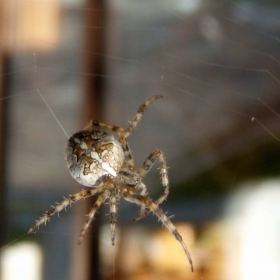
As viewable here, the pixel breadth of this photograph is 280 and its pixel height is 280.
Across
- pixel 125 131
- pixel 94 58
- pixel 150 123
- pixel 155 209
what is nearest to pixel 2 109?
pixel 94 58

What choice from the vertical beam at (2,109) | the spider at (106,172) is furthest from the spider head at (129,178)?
the vertical beam at (2,109)

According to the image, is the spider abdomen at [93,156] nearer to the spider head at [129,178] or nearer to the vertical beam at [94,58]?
the spider head at [129,178]

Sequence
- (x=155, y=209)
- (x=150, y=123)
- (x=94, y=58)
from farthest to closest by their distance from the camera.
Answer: (x=94, y=58) < (x=150, y=123) < (x=155, y=209)

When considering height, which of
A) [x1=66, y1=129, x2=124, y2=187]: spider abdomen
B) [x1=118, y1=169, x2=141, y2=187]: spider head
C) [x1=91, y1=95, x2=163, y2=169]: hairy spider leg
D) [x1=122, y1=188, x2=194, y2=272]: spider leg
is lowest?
[x1=122, y1=188, x2=194, y2=272]: spider leg

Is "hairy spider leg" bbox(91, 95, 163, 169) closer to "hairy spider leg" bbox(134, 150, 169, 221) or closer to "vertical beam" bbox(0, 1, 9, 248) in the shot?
"hairy spider leg" bbox(134, 150, 169, 221)

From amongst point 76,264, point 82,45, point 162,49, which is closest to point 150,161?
point 76,264

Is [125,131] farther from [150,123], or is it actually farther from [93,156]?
[150,123]

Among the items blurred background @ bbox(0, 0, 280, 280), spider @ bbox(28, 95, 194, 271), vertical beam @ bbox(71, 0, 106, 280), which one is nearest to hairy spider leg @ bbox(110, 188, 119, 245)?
spider @ bbox(28, 95, 194, 271)
